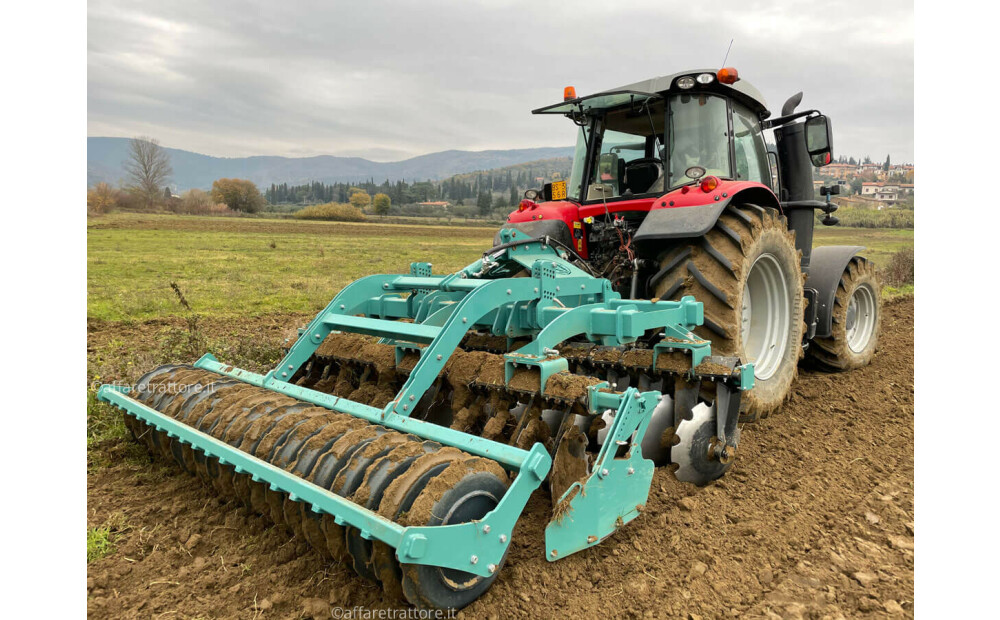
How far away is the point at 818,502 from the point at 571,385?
5.56ft

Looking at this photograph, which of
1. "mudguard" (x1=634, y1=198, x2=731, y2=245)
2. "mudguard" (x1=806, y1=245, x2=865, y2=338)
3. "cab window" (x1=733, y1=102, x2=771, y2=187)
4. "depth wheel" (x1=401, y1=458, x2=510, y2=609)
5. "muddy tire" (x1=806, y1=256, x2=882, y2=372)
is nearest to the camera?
"depth wheel" (x1=401, y1=458, x2=510, y2=609)

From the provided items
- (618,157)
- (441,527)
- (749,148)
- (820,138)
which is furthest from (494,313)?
(820,138)

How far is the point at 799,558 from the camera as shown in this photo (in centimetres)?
282

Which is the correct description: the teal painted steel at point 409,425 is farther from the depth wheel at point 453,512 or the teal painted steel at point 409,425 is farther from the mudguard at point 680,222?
the mudguard at point 680,222

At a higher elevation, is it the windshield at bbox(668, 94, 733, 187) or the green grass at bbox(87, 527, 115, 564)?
the windshield at bbox(668, 94, 733, 187)

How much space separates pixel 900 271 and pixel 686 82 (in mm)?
13822

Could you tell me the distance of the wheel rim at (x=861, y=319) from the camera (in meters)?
6.55

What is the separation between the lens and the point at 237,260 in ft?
49.9

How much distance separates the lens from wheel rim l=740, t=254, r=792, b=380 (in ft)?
15.5

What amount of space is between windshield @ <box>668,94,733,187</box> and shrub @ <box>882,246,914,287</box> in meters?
13.1

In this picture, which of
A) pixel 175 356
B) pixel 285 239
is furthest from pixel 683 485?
pixel 285 239

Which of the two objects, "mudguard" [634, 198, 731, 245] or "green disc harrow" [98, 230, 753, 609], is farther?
"mudguard" [634, 198, 731, 245]

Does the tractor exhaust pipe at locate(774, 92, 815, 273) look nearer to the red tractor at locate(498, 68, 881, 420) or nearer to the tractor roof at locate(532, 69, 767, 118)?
the red tractor at locate(498, 68, 881, 420)

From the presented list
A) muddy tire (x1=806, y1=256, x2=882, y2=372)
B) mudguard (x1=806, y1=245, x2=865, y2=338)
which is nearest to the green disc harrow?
mudguard (x1=806, y1=245, x2=865, y2=338)
